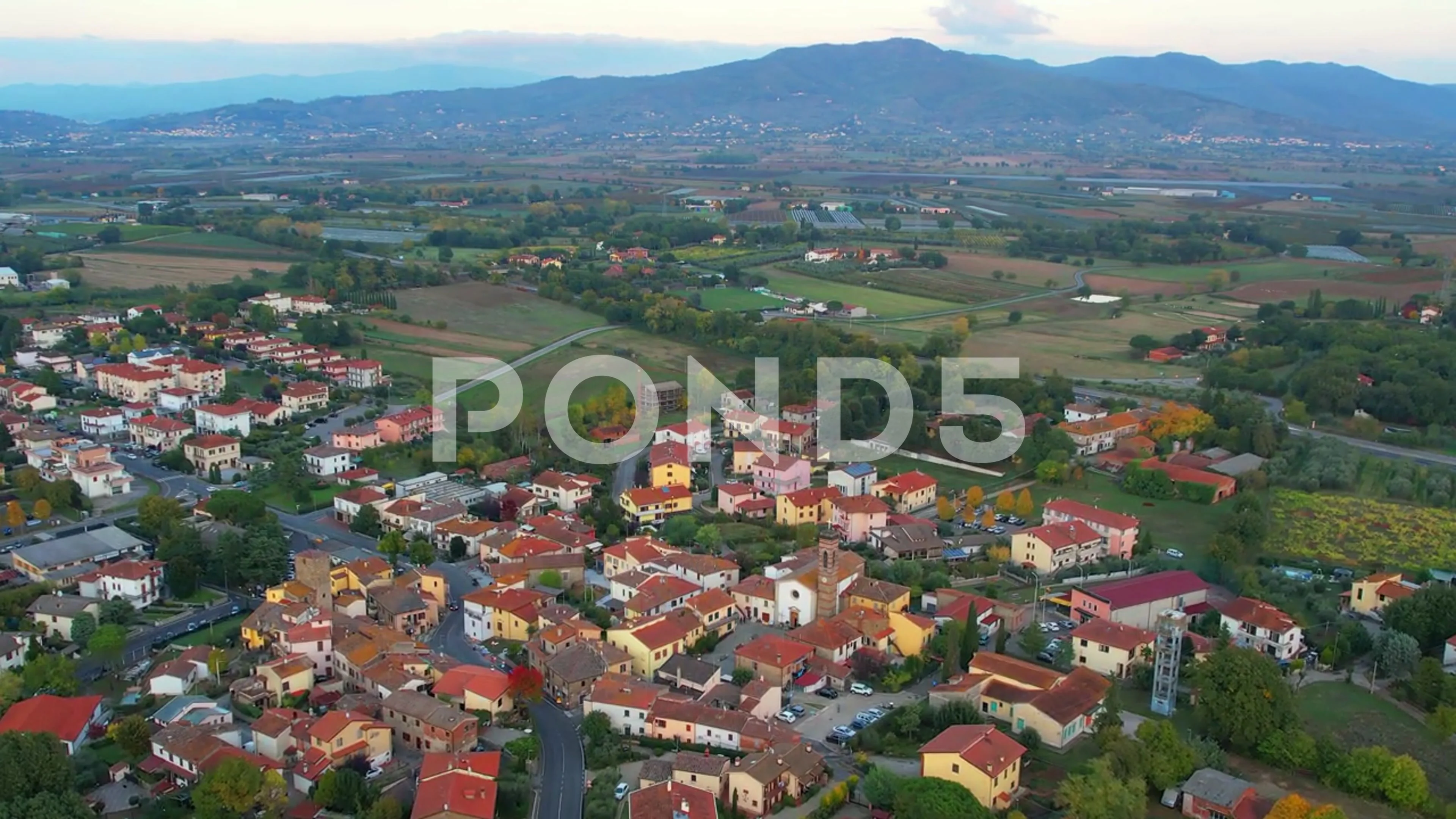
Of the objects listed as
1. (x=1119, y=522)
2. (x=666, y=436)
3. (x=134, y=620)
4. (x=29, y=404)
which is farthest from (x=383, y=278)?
(x=1119, y=522)

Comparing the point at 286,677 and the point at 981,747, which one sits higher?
the point at 981,747

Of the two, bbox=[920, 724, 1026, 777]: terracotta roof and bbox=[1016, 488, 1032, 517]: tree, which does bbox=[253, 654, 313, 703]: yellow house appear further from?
bbox=[1016, 488, 1032, 517]: tree

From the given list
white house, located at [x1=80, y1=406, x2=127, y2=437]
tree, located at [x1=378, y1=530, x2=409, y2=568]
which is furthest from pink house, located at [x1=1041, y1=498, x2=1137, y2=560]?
white house, located at [x1=80, y1=406, x2=127, y2=437]

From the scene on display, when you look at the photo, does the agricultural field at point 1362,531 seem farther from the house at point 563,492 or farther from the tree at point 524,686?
the tree at point 524,686

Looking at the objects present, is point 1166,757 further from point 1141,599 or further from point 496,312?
point 496,312

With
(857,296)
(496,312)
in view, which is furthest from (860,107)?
(496,312)

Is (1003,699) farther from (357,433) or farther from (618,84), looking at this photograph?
(618,84)
